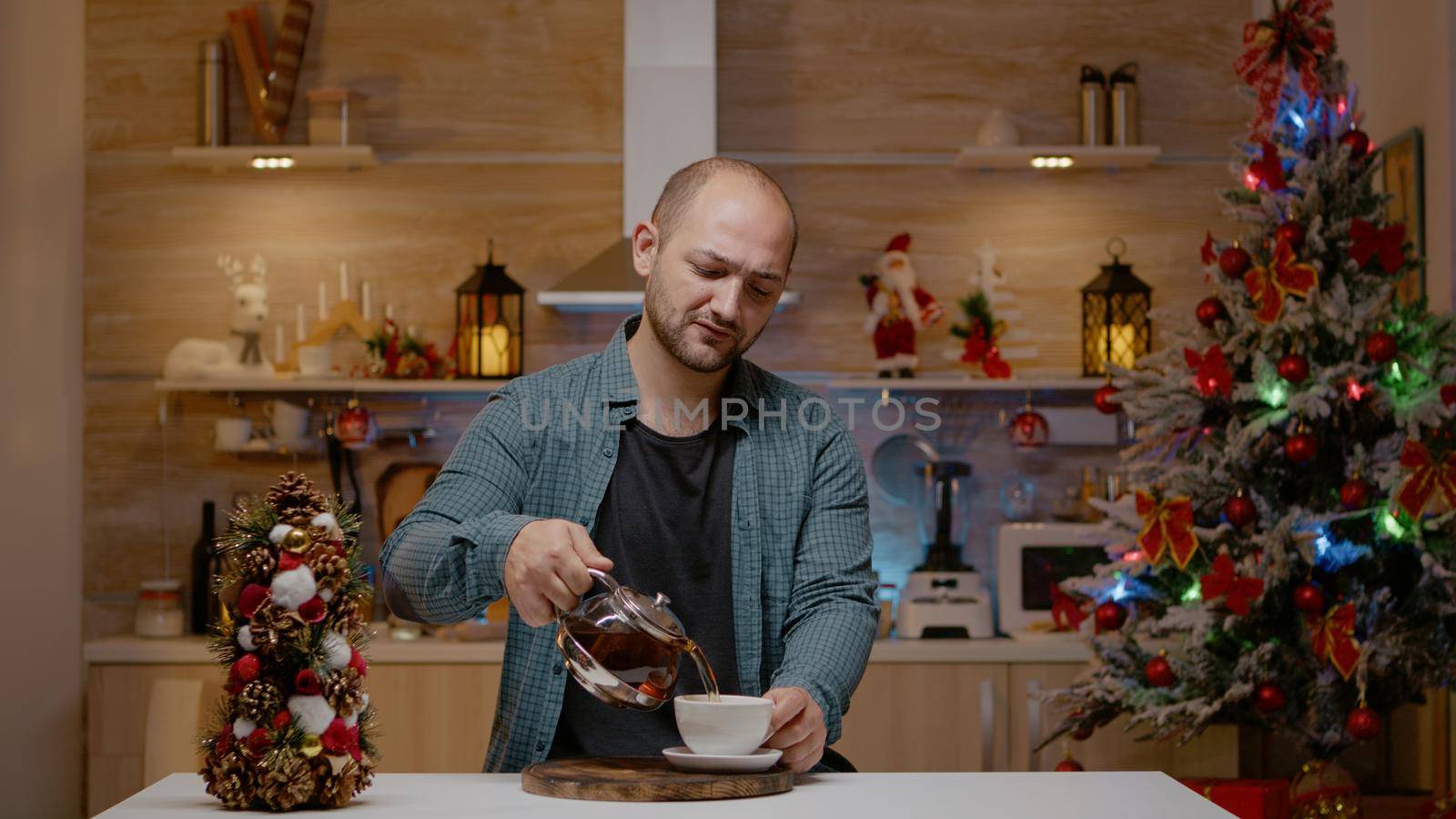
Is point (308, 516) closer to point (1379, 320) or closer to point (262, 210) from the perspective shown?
point (1379, 320)

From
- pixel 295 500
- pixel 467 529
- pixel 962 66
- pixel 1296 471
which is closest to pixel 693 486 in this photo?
pixel 467 529

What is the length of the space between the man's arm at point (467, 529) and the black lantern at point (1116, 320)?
2545 mm

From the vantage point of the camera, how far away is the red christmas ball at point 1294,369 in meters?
2.84

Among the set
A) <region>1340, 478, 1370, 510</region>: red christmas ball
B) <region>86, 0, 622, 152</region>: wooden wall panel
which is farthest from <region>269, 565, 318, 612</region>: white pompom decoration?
<region>86, 0, 622, 152</region>: wooden wall panel

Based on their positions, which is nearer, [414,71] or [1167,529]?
[1167,529]

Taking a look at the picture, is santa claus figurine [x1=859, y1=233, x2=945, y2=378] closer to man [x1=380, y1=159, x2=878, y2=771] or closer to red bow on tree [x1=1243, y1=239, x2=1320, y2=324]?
red bow on tree [x1=1243, y1=239, x2=1320, y2=324]

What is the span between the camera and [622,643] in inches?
55.9

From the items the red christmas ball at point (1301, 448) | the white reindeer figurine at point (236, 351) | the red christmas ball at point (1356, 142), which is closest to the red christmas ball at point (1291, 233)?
the red christmas ball at point (1356, 142)

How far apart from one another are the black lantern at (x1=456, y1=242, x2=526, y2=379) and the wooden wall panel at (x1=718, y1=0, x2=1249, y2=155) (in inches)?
30.4

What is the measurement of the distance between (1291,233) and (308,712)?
229cm

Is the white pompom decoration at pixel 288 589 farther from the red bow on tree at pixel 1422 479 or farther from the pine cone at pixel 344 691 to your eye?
the red bow on tree at pixel 1422 479

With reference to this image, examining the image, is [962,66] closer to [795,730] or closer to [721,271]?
[721,271]

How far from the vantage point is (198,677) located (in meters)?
3.66

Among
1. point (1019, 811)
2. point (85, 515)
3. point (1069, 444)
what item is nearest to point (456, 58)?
point (85, 515)
